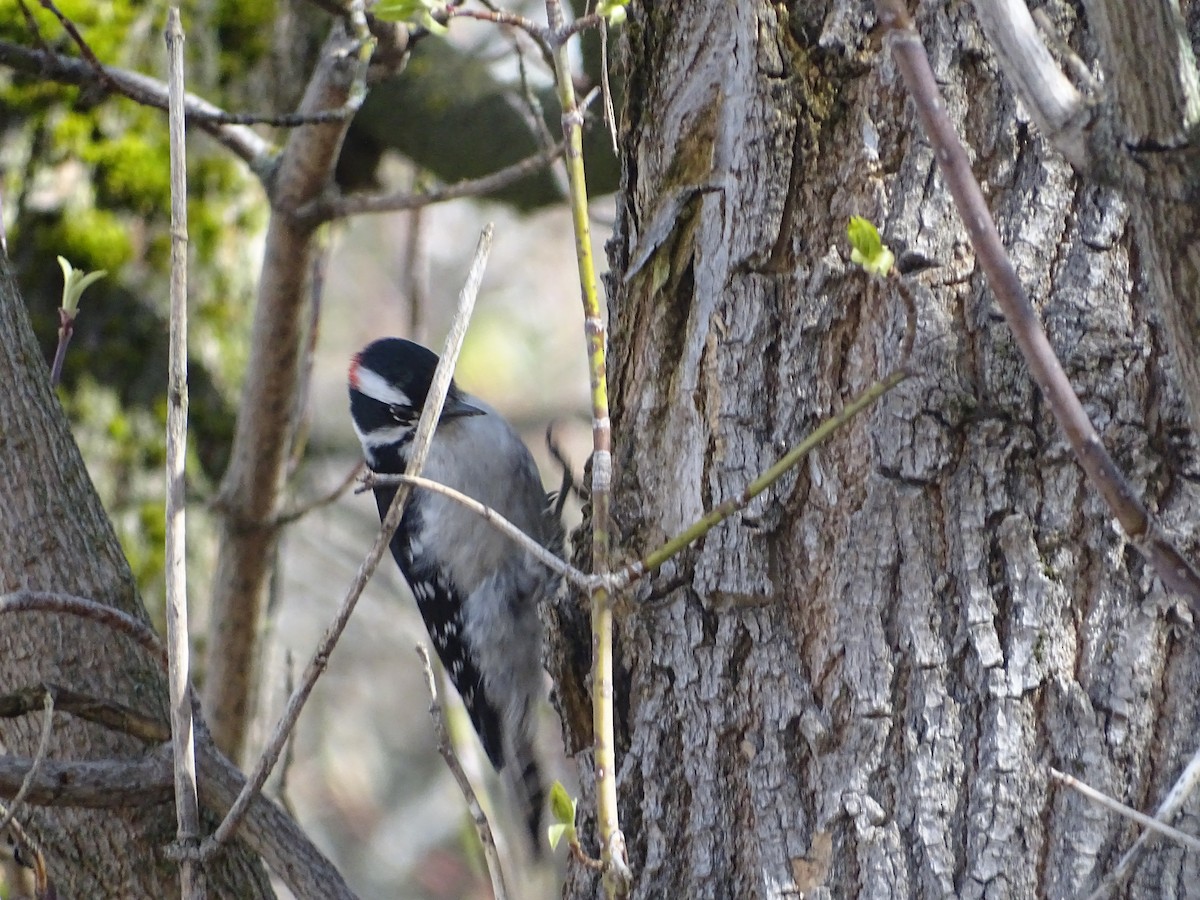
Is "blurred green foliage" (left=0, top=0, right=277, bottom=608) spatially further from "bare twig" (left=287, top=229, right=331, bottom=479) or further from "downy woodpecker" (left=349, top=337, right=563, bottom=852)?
"downy woodpecker" (left=349, top=337, right=563, bottom=852)

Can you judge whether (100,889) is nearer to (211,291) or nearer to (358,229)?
(211,291)

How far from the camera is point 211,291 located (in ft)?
13.1

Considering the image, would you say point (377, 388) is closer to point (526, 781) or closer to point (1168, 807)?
point (526, 781)

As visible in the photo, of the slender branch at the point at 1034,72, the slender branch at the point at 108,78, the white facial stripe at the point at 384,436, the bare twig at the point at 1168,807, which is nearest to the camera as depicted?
the slender branch at the point at 1034,72

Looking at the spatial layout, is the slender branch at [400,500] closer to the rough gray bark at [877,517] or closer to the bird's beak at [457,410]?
the rough gray bark at [877,517]

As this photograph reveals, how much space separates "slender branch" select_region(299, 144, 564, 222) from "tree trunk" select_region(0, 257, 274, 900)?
1120 mm

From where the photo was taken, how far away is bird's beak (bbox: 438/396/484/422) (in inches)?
130

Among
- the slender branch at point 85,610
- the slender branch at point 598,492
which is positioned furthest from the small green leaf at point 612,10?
the slender branch at point 85,610

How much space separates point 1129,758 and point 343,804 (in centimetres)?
738

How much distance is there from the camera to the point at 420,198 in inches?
113

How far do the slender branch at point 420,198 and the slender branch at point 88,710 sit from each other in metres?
1.40

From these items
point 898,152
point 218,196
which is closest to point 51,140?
point 218,196

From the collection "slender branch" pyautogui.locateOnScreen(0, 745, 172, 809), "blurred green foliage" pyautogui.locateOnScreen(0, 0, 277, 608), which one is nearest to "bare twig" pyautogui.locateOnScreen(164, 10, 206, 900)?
"slender branch" pyautogui.locateOnScreen(0, 745, 172, 809)

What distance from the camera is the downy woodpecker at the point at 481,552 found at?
10.8ft
